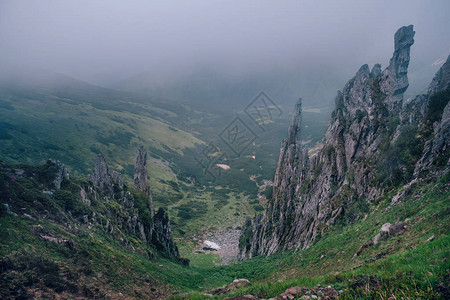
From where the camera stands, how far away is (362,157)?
29875 mm

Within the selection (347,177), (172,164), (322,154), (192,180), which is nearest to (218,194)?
(192,180)

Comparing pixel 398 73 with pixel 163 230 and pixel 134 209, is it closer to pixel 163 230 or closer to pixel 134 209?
pixel 134 209

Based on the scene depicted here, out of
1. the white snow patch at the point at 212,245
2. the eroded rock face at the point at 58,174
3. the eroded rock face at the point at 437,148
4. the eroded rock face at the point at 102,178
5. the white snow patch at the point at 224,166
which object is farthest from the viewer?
the white snow patch at the point at 224,166

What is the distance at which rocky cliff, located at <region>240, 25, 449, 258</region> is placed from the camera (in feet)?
73.8

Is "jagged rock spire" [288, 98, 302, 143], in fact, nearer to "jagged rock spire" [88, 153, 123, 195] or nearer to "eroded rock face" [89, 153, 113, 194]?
"jagged rock spire" [88, 153, 123, 195]

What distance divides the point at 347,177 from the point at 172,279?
80.6 feet

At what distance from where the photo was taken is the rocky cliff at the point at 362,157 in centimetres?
2248

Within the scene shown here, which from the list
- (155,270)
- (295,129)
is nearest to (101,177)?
(155,270)

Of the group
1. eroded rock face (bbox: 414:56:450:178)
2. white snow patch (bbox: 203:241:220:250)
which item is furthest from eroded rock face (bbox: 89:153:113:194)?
white snow patch (bbox: 203:241:220:250)

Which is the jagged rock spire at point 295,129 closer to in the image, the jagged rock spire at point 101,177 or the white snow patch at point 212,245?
the white snow patch at point 212,245

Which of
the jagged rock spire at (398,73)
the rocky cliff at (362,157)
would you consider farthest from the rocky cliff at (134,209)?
the jagged rock spire at (398,73)

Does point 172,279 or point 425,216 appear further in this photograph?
point 172,279

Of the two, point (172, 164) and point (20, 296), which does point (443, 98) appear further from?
point (172, 164)

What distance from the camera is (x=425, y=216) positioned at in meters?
12.9
